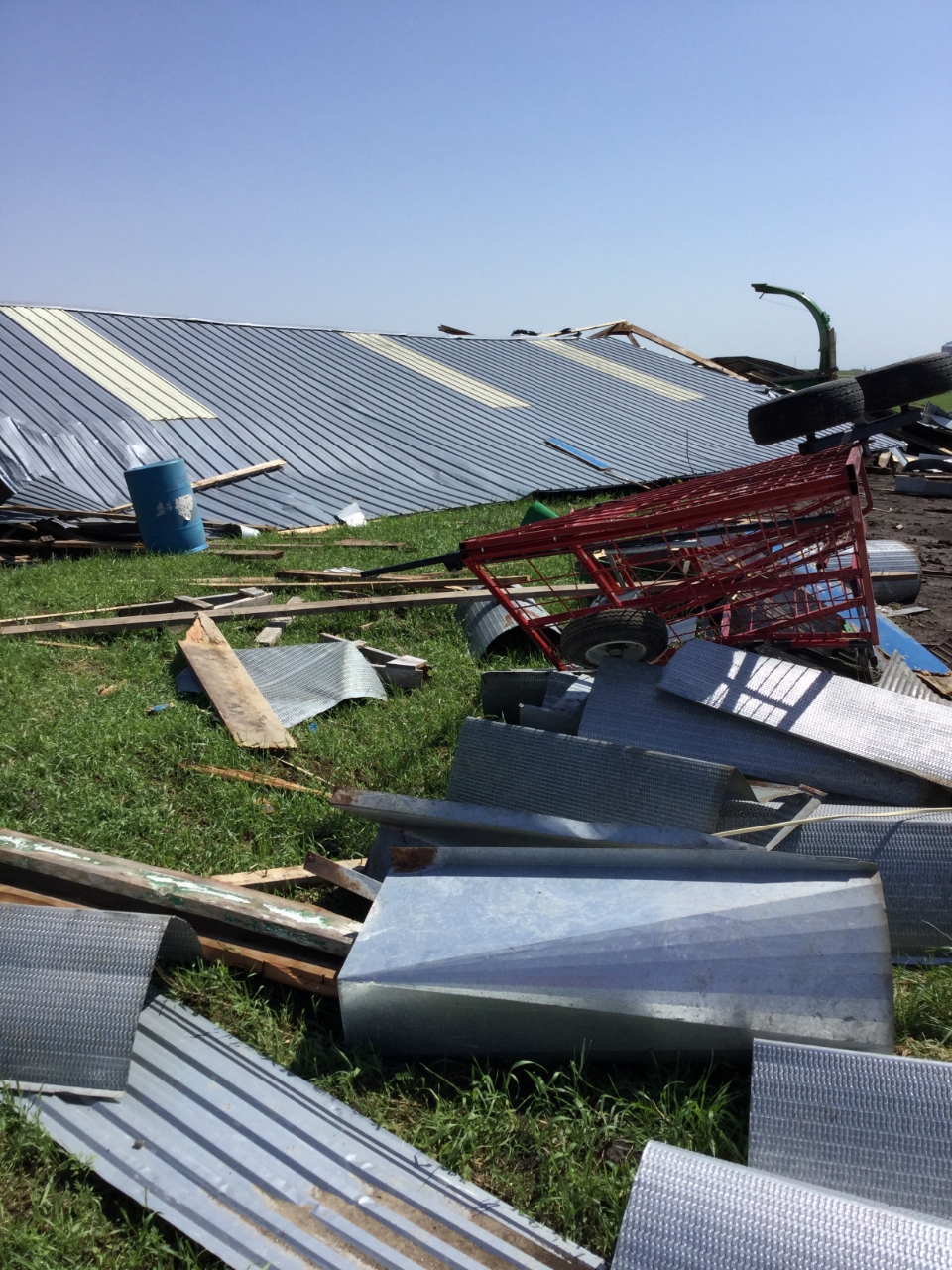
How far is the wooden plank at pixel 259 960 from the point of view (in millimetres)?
2873

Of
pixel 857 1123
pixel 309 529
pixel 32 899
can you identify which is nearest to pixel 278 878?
pixel 32 899

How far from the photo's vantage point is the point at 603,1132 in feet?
7.93

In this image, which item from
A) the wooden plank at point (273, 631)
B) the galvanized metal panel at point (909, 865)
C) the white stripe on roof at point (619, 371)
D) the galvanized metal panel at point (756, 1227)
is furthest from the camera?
the white stripe on roof at point (619, 371)

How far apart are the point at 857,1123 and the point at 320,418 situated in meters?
14.6

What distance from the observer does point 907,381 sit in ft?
15.5

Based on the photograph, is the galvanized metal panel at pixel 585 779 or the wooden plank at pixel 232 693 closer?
the galvanized metal panel at pixel 585 779

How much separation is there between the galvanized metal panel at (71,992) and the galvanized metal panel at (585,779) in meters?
1.32

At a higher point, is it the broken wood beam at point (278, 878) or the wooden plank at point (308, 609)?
the wooden plank at point (308, 609)

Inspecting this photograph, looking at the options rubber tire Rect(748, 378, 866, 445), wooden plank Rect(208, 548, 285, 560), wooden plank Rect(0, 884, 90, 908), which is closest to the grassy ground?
wooden plank Rect(0, 884, 90, 908)

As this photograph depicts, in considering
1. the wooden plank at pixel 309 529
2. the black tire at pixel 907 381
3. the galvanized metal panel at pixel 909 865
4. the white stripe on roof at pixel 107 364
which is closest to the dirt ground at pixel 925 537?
the black tire at pixel 907 381

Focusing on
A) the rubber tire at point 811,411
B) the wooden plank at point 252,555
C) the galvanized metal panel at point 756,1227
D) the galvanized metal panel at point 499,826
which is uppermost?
the rubber tire at point 811,411

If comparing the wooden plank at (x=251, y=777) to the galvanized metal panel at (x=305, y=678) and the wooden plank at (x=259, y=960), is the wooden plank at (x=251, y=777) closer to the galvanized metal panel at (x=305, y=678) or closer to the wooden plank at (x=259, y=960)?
the galvanized metal panel at (x=305, y=678)

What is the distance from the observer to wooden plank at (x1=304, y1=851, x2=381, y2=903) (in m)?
3.17

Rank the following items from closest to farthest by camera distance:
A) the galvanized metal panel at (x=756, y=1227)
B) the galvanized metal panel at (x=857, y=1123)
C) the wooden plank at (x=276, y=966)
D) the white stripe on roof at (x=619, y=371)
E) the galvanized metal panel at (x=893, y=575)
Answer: the galvanized metal panel at (x=756, y=1227) → the galvanized metal panel at (x=857, y=1123) → the wooden plank at (x=276, y=966) → the galvanized metal panel at (x=893, y=575) → the white stripe on roof at (x=619, y=371)
